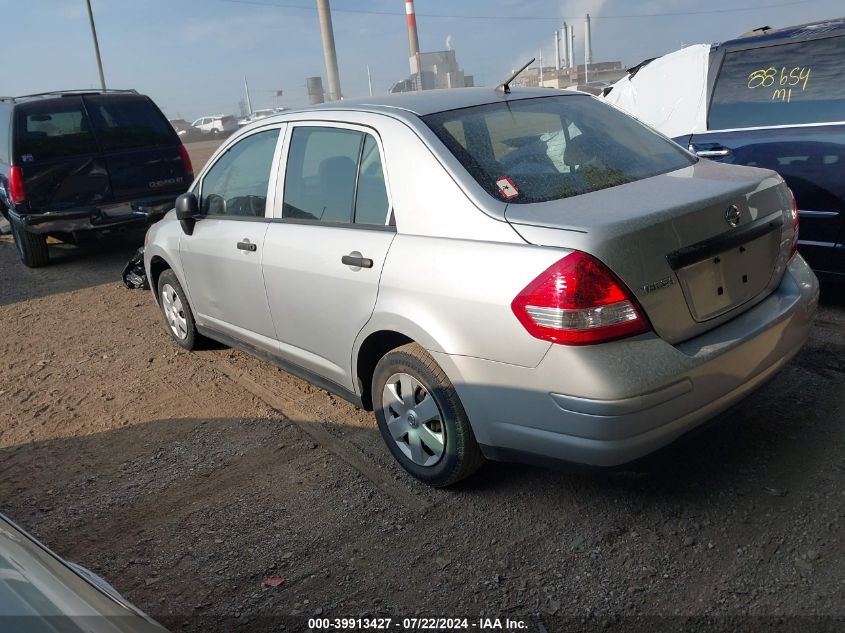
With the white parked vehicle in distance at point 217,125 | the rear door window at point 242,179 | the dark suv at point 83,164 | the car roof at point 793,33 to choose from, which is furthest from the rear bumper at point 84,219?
the white parked vehicle in distance at point 217,125

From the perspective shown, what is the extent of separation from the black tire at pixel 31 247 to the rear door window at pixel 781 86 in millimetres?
7584

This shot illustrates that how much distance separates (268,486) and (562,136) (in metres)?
2.13

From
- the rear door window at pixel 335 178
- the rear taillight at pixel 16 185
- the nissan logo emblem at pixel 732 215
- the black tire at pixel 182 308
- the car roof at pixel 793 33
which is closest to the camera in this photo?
the nissan logo emblem at pixel 732 215

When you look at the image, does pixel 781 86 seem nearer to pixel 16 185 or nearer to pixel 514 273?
pixel 514 273

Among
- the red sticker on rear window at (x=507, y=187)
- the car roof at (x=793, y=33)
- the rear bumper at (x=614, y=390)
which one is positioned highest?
the car roof at (x=793, y=33)

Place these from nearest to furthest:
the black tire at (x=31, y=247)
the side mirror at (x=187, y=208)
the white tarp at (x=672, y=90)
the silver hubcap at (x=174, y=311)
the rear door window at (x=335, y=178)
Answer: the rear door window at (x=335, y=178) → the side mirror at (x=187, y=208) → the silver hubcap at (x=174, y=311) → the white tarp at (x=672, y=90) → the black tire at (x=31, y=247)

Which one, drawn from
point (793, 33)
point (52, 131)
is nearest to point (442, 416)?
point (793, 33)

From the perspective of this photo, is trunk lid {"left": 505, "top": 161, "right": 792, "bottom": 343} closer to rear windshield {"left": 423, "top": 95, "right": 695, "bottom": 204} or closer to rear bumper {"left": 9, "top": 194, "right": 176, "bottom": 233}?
rear windshield {"left": 423, "top": 95, "right": 695, "bottom": 204}

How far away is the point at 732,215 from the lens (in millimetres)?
2785

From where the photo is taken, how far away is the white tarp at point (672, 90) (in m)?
6.79

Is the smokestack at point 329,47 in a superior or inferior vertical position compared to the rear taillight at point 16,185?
superior

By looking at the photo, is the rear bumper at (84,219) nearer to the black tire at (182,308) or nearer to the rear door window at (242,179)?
the black tire at (182,308)

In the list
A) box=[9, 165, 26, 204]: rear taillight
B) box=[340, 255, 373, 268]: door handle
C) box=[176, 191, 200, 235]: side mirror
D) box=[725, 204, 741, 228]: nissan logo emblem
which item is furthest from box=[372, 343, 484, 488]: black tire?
box=[9, 165, 26, 204]: rear taillight

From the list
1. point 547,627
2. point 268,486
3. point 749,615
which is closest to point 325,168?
point 268,486
